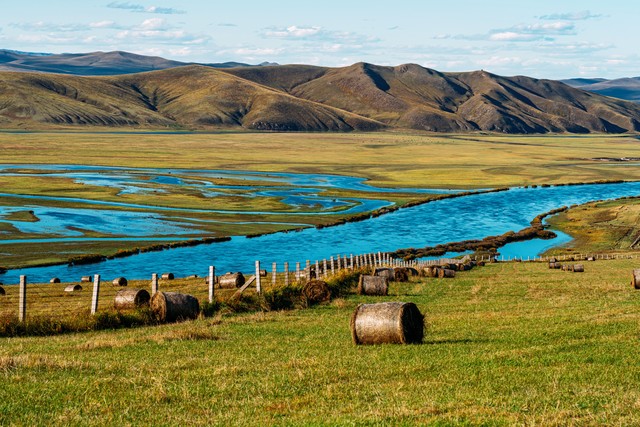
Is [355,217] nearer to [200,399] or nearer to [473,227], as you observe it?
[473,227]

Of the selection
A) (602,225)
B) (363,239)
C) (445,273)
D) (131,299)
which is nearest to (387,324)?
(131,299)

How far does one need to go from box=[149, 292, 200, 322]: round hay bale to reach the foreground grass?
2.84 feet

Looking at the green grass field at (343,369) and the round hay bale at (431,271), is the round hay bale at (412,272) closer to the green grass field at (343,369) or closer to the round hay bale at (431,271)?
the round hay bale at (431,271)

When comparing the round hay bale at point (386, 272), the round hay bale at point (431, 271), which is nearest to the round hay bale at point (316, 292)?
the round hay bale at point (386, 272)

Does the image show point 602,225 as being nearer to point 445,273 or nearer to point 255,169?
point 445,273

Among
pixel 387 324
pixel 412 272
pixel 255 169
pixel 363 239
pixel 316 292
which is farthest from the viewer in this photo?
pixel 255 169

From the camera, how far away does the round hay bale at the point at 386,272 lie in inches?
1609

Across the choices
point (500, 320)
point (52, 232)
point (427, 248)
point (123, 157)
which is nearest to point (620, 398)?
point (500, 320)

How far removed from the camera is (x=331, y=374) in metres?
15.9

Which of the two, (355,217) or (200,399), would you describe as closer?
(200,399)

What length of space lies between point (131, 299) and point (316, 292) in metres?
7.43

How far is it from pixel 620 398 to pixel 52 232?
215 ft

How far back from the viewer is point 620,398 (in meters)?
12.9

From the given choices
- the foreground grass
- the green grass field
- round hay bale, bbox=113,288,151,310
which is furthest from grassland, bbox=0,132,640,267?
the foreground grass
